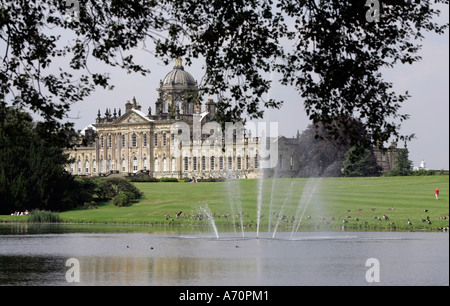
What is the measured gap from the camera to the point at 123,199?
5644 cm

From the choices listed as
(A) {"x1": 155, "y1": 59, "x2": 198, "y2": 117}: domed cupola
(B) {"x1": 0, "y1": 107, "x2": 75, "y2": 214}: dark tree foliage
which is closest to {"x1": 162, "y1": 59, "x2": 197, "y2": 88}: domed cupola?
(A) {"x1": 155, "y1": 59, "x2": 198, "y2": 117}: domed cupola

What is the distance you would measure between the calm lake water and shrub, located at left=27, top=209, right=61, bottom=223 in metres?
13.8

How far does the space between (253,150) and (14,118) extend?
257 feet

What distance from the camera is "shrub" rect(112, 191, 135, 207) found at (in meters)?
56.3

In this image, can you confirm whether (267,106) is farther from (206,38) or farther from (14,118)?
(14,118)

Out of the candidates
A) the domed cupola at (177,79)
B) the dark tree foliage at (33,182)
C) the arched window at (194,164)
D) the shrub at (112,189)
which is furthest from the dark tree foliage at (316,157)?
the dark tree foliage at (33,182)

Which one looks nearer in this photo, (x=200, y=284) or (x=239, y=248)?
(x=200, y=284)

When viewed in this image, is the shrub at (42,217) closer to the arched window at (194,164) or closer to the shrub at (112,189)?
the shrub at (112,189)

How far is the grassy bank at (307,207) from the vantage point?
3959 cm

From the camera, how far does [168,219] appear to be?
45.8m
